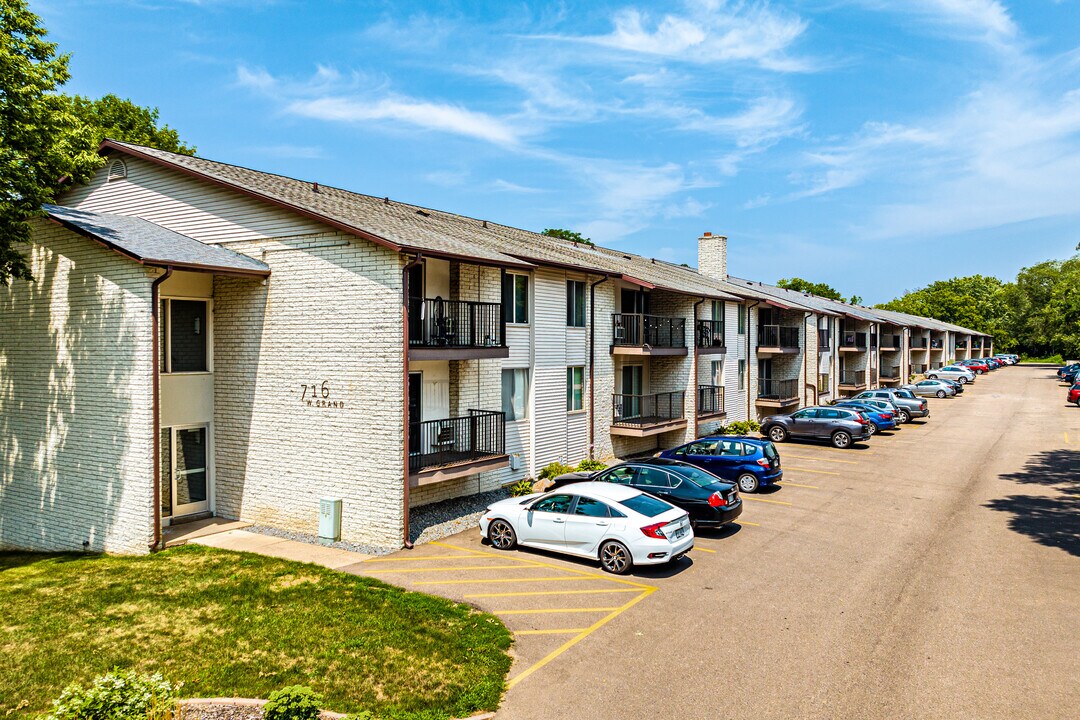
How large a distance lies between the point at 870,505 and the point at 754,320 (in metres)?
17.5

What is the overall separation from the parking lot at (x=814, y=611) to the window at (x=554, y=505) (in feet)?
3.15

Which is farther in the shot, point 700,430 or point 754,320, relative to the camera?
point 754,320

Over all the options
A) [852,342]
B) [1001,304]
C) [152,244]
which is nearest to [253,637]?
[152,244]

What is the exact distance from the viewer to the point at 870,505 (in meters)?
17.8

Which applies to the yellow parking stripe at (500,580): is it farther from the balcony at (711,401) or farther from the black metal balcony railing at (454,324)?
the balcony at (711,401)

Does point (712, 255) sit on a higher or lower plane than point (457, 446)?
higher

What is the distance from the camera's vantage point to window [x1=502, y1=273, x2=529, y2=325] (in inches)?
730

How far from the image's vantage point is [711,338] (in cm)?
2919

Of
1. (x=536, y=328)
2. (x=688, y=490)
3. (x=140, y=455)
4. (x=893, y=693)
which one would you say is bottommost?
(x=893, y=693)

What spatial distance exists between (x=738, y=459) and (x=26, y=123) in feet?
62.1

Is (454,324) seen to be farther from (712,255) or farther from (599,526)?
(712,255)

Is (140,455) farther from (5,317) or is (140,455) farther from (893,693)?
(893,693)

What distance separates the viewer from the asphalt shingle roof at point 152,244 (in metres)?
13.5

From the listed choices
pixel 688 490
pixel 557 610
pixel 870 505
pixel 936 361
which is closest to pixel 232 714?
Result: pixel 557 610
